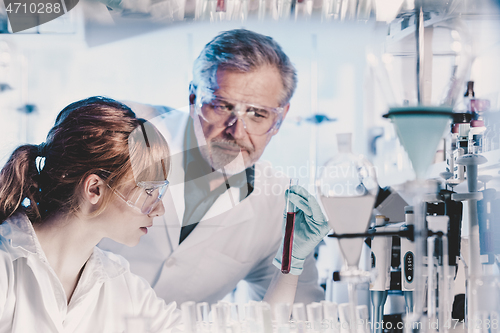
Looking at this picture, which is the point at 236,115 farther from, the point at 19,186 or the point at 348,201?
the point at 19,186

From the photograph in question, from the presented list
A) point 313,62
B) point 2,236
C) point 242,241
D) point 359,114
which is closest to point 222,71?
point 313,62

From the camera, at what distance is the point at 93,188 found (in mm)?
1396

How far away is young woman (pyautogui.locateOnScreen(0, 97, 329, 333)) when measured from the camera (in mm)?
1362

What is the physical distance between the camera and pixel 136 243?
4.95 ft

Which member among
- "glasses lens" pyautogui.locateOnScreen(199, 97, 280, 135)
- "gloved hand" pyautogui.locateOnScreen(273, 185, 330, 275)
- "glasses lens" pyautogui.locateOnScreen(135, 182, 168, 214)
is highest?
"glasses lens" pyautogui.locateOnScreen(199, 97, 280, 135)

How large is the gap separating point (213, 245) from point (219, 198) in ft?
0.61

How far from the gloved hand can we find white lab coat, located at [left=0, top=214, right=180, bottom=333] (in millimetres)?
497

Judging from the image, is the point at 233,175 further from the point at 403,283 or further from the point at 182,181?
the point at 403,283

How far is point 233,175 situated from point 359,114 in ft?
1.79

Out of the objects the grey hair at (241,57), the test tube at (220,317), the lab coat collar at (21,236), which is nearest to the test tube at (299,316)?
the test tube at (220,317)

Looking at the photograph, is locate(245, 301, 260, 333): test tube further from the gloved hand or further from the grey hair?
the grey hair

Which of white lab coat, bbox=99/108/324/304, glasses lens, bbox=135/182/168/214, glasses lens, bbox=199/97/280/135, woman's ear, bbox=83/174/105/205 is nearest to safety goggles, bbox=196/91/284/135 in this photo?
glasses lens, bbox=199/97/280/135

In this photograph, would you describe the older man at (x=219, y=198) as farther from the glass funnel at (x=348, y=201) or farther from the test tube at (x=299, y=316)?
the glass funnel at (x=348, y=201)

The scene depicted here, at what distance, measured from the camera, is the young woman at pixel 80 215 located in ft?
4.47
